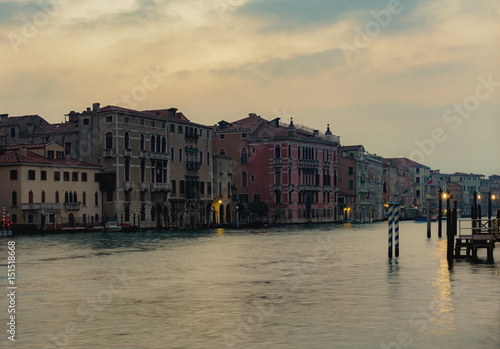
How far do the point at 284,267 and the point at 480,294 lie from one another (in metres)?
10.1

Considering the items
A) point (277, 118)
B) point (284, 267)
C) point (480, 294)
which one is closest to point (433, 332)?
point (480, 294)

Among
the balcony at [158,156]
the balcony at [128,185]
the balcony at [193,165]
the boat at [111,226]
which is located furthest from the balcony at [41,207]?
the balcony at [193,165]

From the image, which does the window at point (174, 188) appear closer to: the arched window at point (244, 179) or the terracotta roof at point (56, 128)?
the terracotta roof at point (56, 128)

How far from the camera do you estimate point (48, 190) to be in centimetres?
6544

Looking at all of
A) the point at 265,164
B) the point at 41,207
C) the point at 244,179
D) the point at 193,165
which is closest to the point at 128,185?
the point at 41,207

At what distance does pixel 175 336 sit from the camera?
48.2ft

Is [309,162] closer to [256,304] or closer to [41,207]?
[41,207]

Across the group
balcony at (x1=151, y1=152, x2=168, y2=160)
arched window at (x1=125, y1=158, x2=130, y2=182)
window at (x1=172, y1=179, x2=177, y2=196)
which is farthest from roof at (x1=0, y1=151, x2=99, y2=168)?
window at (x1=172, y1=179, x2=177, y2=196)

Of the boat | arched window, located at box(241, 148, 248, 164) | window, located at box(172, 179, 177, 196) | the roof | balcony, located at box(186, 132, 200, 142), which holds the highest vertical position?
balcony, located at box(186, 132, 200, 142)

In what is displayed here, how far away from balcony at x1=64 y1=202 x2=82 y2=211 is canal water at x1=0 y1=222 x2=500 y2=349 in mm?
34203

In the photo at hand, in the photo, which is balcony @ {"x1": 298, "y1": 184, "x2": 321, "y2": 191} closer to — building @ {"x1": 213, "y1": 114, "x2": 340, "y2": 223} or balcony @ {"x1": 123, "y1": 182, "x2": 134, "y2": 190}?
building @ {"x1": 213, "y1": 114, "x2": 340, "y2": 223}

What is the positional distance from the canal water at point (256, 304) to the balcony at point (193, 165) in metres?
48.9

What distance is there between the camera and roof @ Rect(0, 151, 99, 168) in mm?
63281

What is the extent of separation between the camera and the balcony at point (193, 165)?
268 ft
